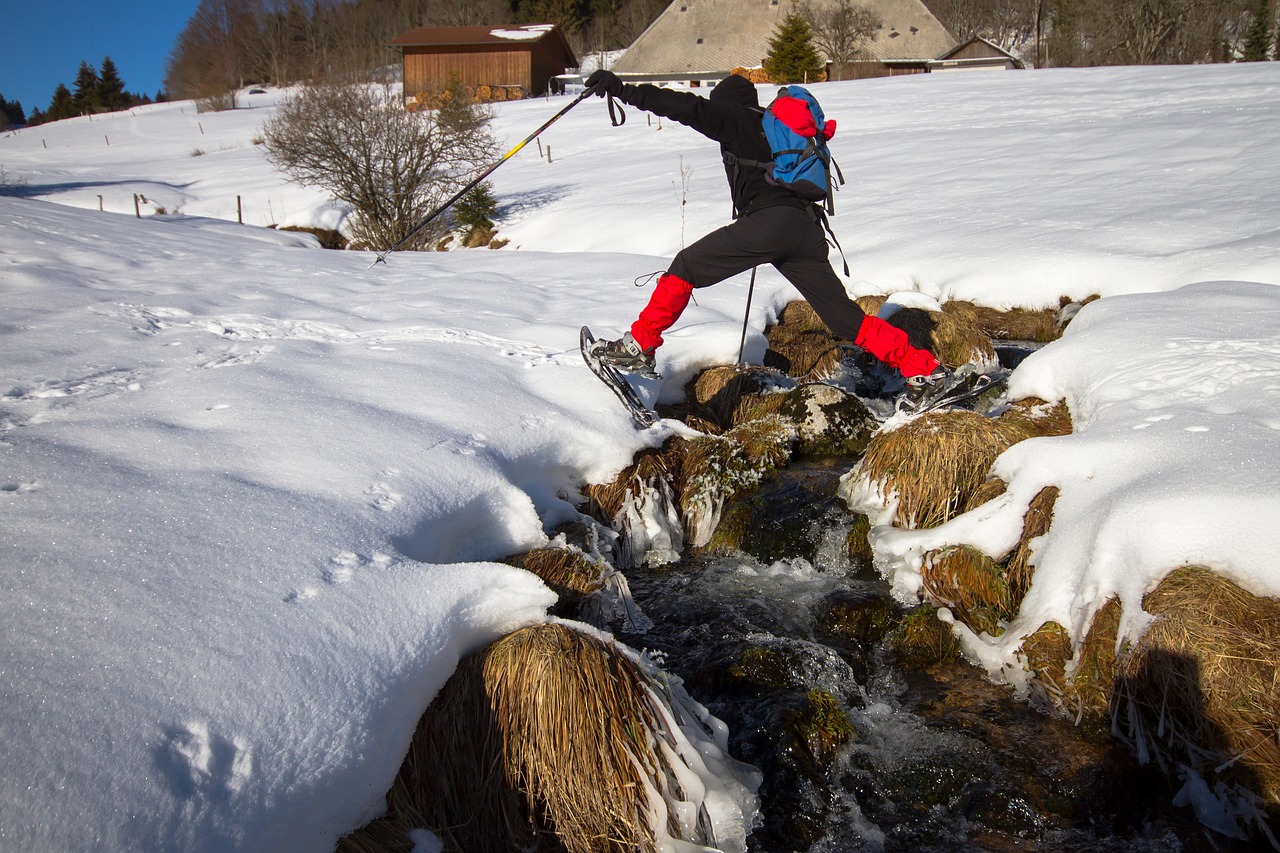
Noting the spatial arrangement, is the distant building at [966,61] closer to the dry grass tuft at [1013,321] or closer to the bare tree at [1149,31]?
the bare tree at [1149,31]

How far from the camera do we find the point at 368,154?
1545 centimetres

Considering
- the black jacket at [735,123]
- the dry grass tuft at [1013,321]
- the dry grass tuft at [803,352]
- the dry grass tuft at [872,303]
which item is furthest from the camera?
the dry grass tuft at [872,303]

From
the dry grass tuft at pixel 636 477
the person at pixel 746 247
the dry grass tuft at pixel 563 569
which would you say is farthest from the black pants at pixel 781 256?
the dry grass tuft at pixel 563 569

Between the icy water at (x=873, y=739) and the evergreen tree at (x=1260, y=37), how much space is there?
5149 centimetres

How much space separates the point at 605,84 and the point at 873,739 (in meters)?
4.02

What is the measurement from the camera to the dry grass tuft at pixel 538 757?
246cm

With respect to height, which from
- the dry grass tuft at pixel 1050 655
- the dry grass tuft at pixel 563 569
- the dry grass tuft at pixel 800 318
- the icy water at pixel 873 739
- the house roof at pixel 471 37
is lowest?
the icy water at pixel 873 739

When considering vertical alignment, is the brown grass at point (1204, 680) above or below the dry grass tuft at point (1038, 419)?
below

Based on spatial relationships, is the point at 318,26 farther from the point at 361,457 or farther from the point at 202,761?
the point at 202,761

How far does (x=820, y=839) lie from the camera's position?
110 inches

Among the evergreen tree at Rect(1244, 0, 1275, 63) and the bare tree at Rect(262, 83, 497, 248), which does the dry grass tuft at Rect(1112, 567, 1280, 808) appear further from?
the evergreen tree at Rect(1244, 0, 1275, 63)

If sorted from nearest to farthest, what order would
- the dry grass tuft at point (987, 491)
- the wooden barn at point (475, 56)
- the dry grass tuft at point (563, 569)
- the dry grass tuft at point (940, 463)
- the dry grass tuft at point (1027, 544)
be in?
the dry grass tuft at point (563, 569), the dry grass tuft at point (1027, 544), the dry grass tuft at point (987, 491), the dry grass tuft at point (940, 463), the wooden barn at point (475, 56)

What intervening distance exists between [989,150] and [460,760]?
14257mm

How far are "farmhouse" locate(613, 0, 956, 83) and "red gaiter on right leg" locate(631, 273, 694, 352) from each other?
41.5 meters
